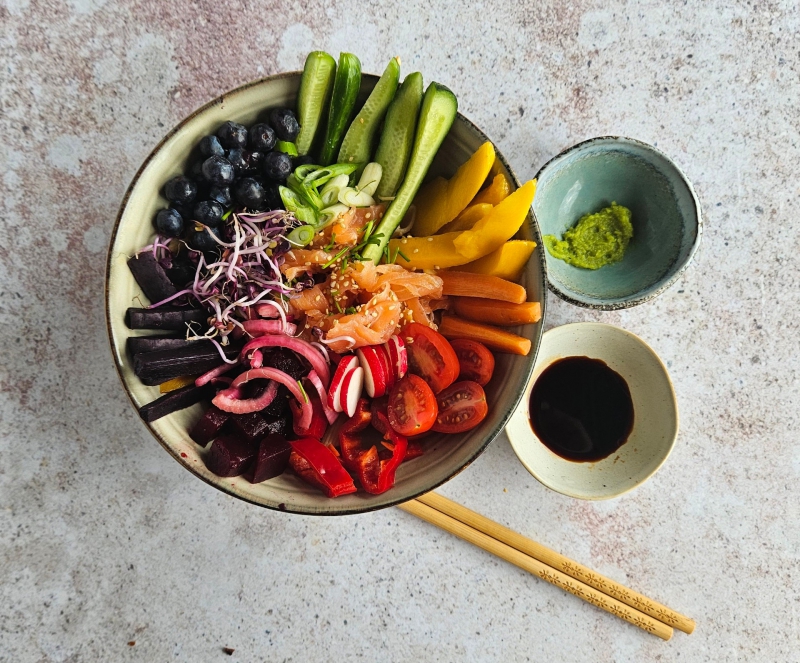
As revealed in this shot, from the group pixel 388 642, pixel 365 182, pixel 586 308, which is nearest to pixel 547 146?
pixel 586 308

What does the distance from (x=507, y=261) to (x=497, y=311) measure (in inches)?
6.9

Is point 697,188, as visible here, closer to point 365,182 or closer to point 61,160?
point 365,182

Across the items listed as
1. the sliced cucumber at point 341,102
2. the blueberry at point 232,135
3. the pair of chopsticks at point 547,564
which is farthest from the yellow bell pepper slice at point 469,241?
the pair of chopsticks at point 547,564

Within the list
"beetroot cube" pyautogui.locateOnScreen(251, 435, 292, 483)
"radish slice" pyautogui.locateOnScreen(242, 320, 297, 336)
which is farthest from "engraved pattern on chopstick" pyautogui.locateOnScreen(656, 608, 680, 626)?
"radish slice" pyautogui.locateOnScreen(242, 320, 297, 336)

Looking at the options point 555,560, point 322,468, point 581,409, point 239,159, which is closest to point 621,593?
Answer: point 555,560

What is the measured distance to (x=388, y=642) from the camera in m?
2.61

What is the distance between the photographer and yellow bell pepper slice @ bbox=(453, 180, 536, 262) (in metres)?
1.89

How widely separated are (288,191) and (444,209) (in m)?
0.55

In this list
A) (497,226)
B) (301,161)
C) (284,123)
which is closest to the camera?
(497,226)

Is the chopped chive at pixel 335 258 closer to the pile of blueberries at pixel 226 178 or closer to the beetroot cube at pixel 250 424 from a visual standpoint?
the pile of blueberries at pixel 226 178

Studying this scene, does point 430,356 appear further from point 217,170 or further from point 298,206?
point 217,170

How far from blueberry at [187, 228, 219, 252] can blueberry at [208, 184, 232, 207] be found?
0.10m

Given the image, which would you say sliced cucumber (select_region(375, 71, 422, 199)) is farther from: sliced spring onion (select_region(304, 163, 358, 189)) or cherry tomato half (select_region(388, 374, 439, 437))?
cherry tomato half (select_region(388, 374, 439, 437))

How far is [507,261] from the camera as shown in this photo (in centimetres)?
199
